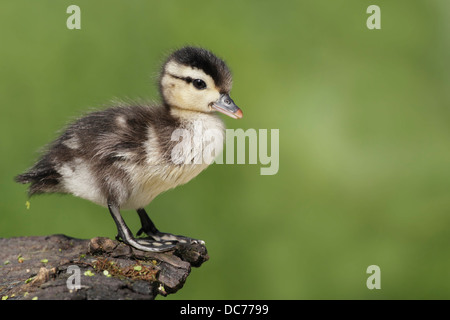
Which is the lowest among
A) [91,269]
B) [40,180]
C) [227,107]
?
[91,269]

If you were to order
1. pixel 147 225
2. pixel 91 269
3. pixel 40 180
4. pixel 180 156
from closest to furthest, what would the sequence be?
1. pixel 91 269
2. pixel 180 156
3. pixel 40 180
4. pixel 147 225

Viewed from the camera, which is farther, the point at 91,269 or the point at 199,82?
the point at 199,82

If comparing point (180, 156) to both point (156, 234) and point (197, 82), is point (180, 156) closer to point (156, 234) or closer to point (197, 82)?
point (197, 82)

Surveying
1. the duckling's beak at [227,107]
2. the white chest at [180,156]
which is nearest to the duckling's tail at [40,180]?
the white chest at [180,156]

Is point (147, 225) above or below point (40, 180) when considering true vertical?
below

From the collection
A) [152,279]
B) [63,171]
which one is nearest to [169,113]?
[63,171]

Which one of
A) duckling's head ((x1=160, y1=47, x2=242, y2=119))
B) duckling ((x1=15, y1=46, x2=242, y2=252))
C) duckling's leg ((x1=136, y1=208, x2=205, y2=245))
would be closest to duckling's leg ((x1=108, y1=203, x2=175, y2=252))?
duckling ((x1=15, y1=46, x2=242, y2=252))

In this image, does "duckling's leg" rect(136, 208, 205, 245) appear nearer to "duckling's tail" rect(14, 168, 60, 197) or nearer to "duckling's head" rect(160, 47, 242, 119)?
"duckling's tail" rect(14, 168, 60, 197)

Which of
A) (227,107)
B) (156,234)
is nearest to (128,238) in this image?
(156,234)

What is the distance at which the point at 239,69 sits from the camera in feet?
11.5

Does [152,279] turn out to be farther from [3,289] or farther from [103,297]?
[3,289]

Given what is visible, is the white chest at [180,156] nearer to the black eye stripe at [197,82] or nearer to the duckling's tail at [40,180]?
the black eye stripe at [197,82]

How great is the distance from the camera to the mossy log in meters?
2.01

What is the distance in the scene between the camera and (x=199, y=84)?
2375mm
